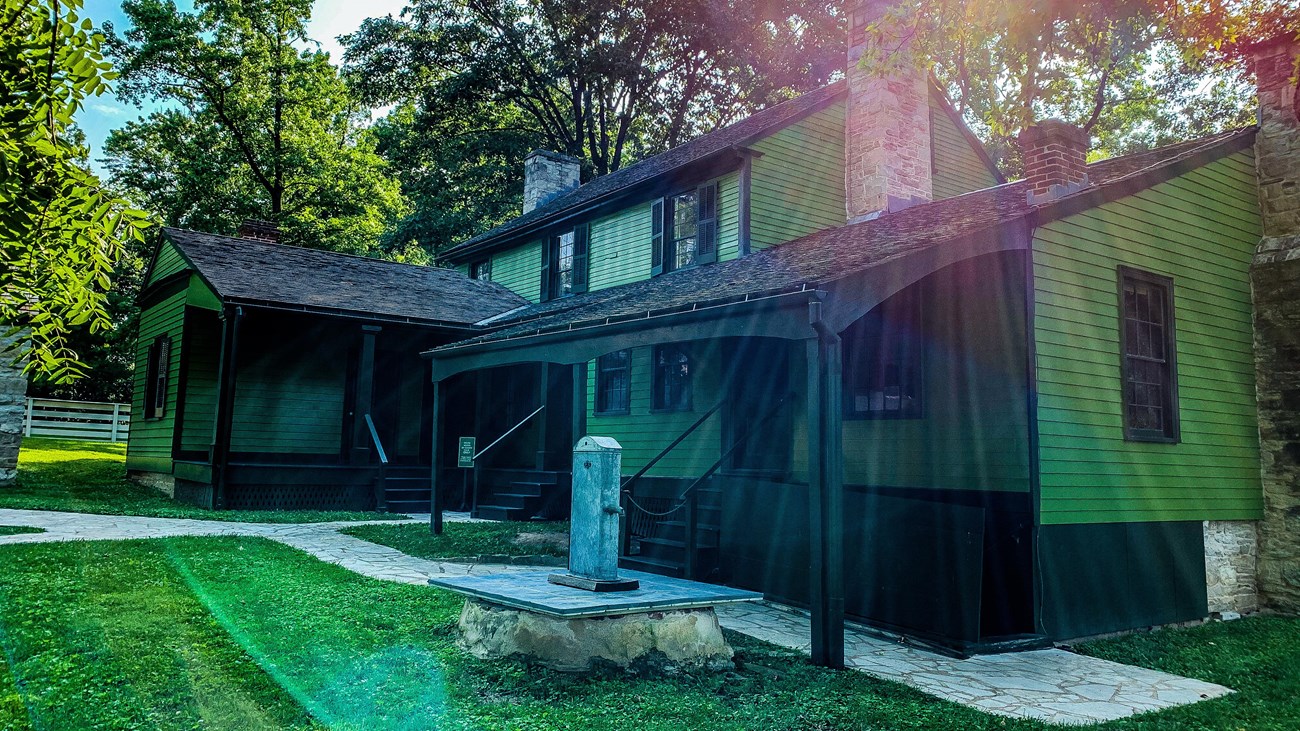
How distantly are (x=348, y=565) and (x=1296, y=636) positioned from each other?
9.50m

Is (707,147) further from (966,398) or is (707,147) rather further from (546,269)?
(966,398)

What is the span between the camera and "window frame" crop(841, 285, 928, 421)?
360 inches

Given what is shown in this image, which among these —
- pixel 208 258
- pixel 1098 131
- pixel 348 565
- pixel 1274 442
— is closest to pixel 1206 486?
pixel 1274 442

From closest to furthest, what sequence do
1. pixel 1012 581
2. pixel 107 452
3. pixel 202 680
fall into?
1. pixel 202 680
2. pixel 1012 581
3. pixel 107 452

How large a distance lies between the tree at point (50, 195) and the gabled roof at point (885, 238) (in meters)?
5.35

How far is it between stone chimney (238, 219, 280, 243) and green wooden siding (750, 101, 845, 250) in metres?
12.5

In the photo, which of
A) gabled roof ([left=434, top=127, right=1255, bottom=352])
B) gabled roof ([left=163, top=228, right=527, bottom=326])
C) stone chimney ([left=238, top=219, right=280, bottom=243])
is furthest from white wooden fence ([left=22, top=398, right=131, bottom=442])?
gabled roof ([left=434, top=127, right=1255, bottom=352])

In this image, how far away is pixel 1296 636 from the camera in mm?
8172

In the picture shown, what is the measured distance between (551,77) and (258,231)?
13.5 m

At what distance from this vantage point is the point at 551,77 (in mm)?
30344

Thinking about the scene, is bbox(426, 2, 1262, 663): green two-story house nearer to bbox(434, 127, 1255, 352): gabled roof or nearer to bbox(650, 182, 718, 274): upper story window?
bbox(434, 127, 1255, 352): gabled roof

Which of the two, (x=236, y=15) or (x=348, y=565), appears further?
(x=236, y=15)

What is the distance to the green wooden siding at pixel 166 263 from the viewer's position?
56.8 ft

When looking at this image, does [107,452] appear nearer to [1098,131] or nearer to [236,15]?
[236,15]
